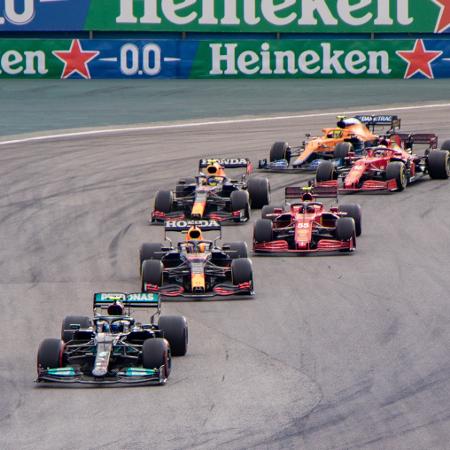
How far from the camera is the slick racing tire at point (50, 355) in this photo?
57.8 ft

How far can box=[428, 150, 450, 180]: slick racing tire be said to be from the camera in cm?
3391

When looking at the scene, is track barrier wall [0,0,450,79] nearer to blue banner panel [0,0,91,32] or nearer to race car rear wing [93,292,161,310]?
blue banner panel [0,0,91,32]

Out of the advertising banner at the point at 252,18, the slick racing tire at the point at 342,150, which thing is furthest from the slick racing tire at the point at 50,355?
the advertising banner at the point at 252,18

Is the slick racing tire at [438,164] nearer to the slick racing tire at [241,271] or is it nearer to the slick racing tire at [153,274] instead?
the slick racing tire at [241,271]

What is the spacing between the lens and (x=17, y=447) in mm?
15102

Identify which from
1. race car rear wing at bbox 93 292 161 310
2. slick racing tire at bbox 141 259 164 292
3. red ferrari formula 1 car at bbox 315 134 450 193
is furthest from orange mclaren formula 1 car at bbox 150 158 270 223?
race car rear wing at bbox 93 292 161 310

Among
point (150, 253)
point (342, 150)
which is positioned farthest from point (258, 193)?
point (150, 253)

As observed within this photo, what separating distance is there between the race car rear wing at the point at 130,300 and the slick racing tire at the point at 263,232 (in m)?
6.92

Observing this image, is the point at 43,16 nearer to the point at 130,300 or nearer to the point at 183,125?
the point at 183,125

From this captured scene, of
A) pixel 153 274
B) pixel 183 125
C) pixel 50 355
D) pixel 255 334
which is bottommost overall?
pixel 255 334

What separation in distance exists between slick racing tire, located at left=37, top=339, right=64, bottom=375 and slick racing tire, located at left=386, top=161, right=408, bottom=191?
A: 631 inches

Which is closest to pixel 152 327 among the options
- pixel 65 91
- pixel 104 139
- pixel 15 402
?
pixel 15 402

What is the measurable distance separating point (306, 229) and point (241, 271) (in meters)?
4.14

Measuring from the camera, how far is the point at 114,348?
17984mm
